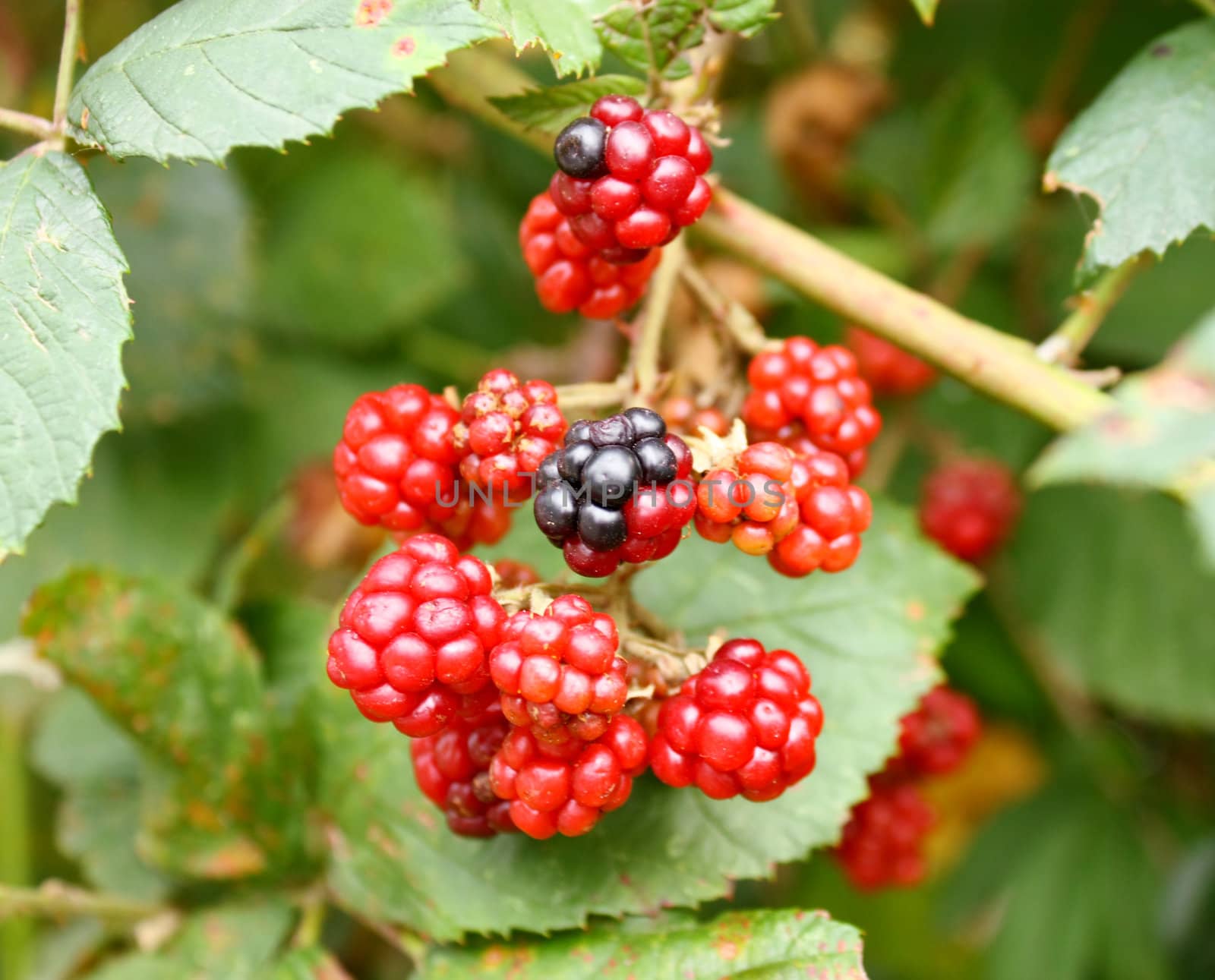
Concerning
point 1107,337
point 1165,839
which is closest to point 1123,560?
point 1107,337

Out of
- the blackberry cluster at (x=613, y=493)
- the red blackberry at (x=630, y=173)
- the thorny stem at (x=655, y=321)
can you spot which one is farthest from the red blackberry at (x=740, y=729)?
the red blackberry at (x=630, y=173)

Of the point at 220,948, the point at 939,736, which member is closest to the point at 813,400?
the point at 939,736

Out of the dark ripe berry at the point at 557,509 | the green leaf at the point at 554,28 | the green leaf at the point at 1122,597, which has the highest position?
the green leaf at the point at 554,28

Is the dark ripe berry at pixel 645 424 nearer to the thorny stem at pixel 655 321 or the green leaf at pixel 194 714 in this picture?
the thorny stem at pixel 655 321

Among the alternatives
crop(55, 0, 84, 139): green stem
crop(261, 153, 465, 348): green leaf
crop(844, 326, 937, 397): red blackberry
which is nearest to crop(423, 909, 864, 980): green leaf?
crop(55, 0, 84, 139): green stem

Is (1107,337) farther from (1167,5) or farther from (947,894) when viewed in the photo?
(947,894)

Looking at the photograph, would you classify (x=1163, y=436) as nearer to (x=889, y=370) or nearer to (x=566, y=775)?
(x=566, y=775)
